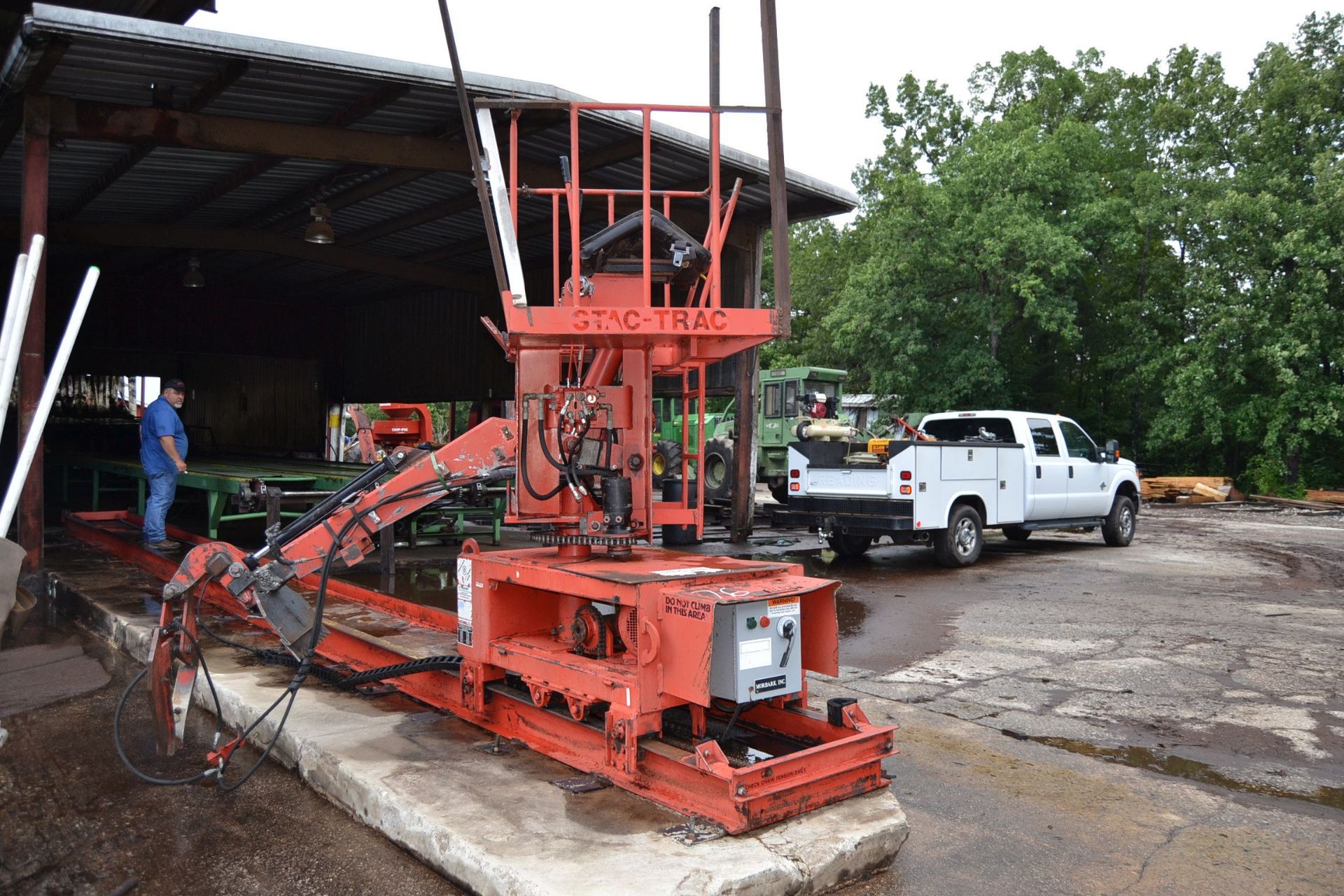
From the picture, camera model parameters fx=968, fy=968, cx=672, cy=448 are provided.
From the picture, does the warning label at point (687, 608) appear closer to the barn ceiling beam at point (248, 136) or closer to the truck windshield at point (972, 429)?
the barn ceiling beam at point (248, 136)

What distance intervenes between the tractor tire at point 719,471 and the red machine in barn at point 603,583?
37.1 feet

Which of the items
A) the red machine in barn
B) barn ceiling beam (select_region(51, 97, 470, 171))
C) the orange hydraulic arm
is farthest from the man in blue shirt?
the red machine in barn

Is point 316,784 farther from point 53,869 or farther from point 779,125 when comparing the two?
point 779,125

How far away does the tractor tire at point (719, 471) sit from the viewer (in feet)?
54.5

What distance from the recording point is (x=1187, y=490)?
24172mm

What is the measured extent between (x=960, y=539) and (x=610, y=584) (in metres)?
8.27

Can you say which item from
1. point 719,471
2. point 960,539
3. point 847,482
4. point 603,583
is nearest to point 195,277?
point 719,471

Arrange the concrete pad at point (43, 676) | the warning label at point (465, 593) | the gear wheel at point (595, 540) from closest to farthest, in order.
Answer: the gear wheel at point (595, 540), the warning label at point (465, 593), the concrete pad at point (43, 676)

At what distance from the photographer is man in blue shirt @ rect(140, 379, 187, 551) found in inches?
397

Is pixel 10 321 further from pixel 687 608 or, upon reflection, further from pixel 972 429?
pixel 972 429

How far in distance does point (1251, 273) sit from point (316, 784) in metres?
26.5

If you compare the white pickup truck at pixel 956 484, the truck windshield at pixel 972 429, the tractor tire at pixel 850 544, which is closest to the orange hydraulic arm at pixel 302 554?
the white pickup truck at pixel 956 484

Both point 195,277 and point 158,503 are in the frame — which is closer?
point 158,503

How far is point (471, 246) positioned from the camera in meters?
15.3
